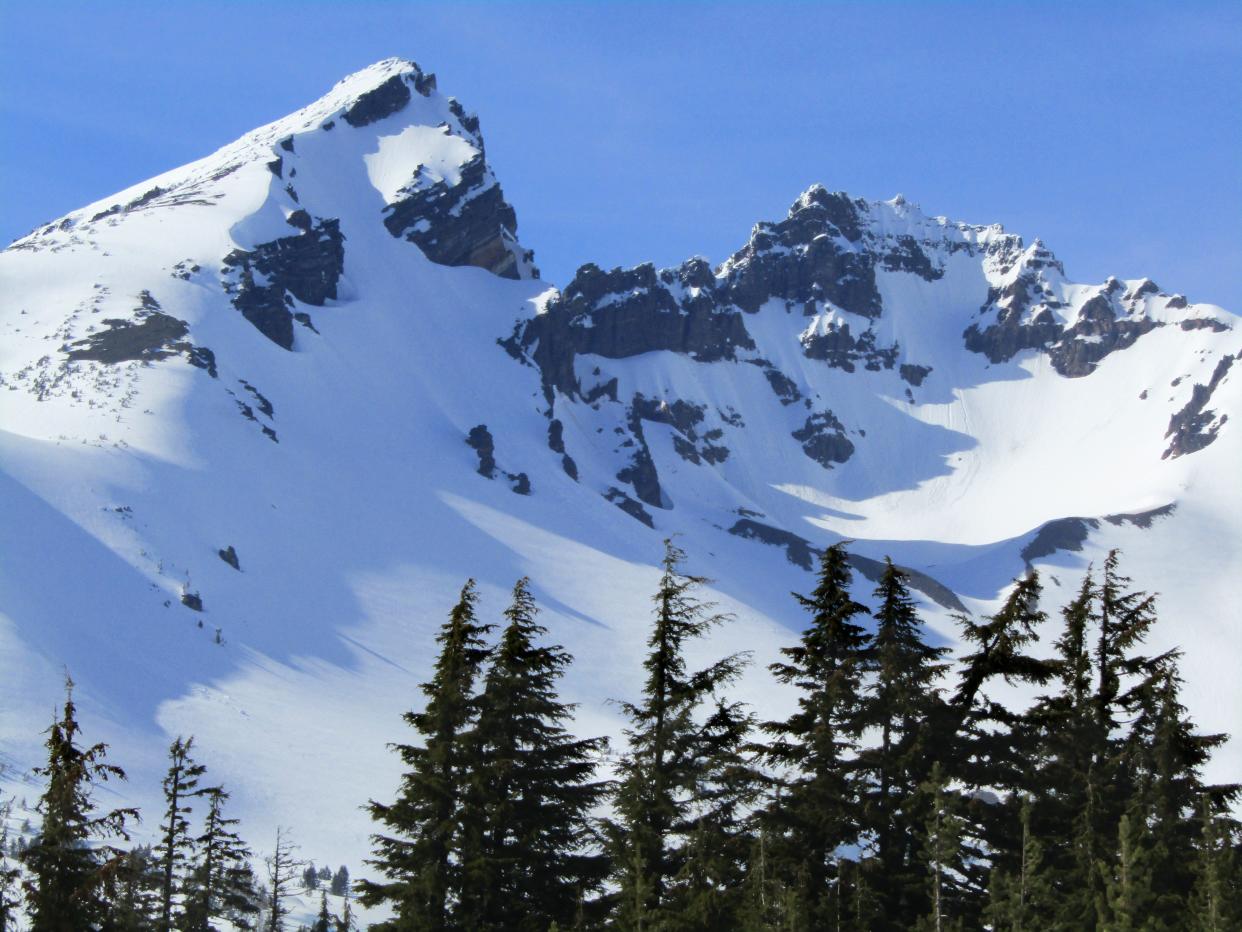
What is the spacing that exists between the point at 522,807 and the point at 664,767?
2868 mm

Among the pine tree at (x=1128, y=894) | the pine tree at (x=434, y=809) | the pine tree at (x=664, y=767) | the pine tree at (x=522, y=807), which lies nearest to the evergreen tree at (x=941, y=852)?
the pine tree at (x=1128, y=894)

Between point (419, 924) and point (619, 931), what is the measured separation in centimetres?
378

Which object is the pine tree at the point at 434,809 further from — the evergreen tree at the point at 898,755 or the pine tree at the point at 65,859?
the evergreen tree at the point at 898,755

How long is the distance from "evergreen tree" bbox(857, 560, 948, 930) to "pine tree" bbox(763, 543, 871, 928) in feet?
1.25

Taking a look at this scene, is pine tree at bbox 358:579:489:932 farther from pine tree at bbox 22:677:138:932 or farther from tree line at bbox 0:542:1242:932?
pine tree at bbox 22:677:138:932

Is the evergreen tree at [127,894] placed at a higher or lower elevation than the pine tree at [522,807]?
lower

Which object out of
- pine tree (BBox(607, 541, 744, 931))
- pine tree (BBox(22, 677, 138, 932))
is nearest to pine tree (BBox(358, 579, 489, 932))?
pine tree (BBox(607, 541, 744, 931))

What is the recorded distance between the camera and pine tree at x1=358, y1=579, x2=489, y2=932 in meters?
26.3

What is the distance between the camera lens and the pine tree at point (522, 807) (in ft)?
87.3

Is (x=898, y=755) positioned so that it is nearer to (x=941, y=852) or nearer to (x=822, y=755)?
(x=822, y=755)

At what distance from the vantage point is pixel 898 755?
27156 millimetres

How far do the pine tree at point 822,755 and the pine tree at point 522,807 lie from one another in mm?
3543

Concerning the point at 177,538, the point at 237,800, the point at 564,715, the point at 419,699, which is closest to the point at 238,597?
the point at 177,538

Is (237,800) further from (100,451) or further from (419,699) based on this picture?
(100,451)
